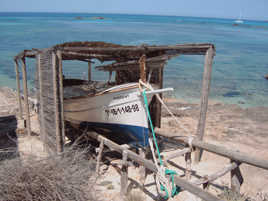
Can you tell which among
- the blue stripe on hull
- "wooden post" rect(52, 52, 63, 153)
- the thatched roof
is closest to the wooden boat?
the blue stripe on hull

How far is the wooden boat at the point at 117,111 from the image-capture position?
5.21 m

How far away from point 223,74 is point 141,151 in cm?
1981

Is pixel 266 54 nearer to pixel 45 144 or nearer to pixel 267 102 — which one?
pixel 267 102

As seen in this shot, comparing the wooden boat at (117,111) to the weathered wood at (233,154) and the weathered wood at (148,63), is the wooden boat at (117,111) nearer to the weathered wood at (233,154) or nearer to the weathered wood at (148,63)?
the weathered wood at (148,63)

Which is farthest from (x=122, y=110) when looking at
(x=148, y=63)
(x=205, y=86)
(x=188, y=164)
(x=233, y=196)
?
(x=233, y=196)

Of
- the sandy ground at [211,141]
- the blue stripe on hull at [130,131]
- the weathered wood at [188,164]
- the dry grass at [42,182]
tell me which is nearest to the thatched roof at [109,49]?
the blue stripe on hull at [130,131]

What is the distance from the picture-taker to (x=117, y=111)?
579cm

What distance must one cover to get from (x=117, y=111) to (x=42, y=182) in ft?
8.91

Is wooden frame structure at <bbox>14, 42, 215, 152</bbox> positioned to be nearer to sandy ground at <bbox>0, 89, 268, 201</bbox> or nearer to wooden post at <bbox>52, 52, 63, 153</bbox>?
wooden post at <bbox>52, 52, 63, 153</bbox>

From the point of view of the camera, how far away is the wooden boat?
17.1 feet

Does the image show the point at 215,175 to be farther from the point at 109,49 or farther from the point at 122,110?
the point at 109,49

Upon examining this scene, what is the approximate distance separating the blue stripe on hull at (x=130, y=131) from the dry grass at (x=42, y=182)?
1890 millimetres

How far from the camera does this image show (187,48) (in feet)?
20.3

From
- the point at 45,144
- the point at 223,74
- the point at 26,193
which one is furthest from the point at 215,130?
the point at 223,74
